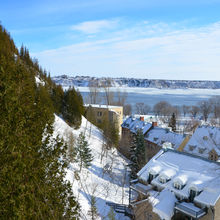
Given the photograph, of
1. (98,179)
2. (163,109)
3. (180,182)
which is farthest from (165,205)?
(163,109)

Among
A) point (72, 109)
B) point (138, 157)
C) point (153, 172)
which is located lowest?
point (138, 157)

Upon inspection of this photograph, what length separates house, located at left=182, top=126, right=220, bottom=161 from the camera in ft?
79.7

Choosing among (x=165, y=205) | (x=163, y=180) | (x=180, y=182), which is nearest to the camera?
(x=165, y=205)

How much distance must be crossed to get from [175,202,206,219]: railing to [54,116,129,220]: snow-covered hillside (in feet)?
9.51

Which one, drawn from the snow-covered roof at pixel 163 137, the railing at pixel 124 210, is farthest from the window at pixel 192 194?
the snow-covered roof at pixel 163 137

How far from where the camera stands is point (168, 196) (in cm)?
1202

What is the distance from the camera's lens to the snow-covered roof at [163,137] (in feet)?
89.9

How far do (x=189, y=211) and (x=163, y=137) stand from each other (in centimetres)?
1857

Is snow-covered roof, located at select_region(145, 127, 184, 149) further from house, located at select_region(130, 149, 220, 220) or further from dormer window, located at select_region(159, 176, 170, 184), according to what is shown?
dormer window, located at select_region(159, 176, 170, 184)

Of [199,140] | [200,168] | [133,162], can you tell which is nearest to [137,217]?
[200,168]

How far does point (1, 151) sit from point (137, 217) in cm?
1094

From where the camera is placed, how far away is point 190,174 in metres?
12.6

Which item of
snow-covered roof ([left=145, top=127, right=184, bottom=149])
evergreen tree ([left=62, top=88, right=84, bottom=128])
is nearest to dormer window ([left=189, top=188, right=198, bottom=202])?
snow-covered roof ([left=145, top=127, right=184, bottom=149])

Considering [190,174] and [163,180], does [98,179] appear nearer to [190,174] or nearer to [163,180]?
[163,180]
